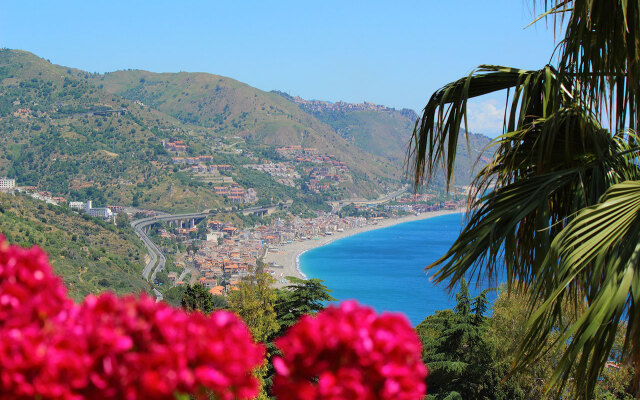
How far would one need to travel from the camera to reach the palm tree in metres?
1.48

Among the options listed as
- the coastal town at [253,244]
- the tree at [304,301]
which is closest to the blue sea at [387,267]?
the coastal town at [253,244]

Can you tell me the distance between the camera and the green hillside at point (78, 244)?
2559cm

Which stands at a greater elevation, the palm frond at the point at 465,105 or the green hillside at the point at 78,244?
the palm frond at the point at 465,105

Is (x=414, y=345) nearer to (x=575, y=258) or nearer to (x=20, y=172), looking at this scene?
(x=575, y=258)

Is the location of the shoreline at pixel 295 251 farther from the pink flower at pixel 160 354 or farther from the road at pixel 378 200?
the pink flower at pixel 160 354

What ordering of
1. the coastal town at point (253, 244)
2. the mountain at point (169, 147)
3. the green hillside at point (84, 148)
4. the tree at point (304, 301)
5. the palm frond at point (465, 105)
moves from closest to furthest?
the palm frond at point (465, 105), the tree at point (304, 301), the coastal town at point (253, 244), the green hillside at point (84, 148), the mountain at point (169, 147)

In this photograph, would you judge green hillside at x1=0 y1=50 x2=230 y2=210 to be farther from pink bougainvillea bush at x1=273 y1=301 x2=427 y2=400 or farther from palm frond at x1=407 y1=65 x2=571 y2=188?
pink bougainvillea bush at x1=273 y1=301 x2=427 y2=400

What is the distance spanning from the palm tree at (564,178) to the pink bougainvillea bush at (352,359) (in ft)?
2.65

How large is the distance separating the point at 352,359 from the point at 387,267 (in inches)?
2050

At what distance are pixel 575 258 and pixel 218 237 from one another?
60910mm

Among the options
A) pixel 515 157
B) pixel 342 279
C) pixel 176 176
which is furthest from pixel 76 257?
pixel 176 176

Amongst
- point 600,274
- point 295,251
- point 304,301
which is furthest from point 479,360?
point 295,251

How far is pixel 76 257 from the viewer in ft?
95.3

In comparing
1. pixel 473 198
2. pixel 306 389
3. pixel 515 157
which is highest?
pixel 515 157
